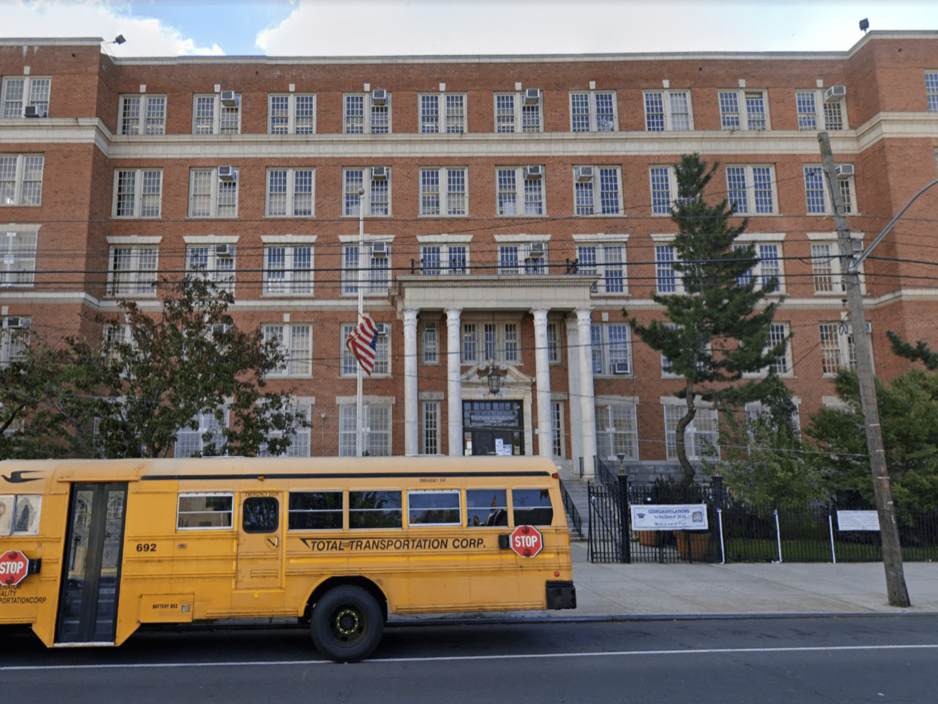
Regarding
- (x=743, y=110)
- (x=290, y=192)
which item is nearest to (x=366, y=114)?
(x=290, y=192)

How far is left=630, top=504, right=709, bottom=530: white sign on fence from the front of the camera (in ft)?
63.1

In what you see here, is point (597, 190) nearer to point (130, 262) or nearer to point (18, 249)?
point (130, 262)

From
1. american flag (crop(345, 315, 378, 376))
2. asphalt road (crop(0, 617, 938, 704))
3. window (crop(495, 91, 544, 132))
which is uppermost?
window (crop(495, 91, 544, 132))

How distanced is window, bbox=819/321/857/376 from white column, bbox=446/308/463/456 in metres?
16.6

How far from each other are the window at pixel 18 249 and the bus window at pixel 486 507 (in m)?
26.7

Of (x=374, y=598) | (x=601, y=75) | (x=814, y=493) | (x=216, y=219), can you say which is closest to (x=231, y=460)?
(x=374, y=598)

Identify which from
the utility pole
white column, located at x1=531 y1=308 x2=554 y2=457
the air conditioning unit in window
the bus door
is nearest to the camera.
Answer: the bus door

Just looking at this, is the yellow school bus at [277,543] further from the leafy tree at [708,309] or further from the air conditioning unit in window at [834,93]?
the air conditioning unit in window at [834,93]

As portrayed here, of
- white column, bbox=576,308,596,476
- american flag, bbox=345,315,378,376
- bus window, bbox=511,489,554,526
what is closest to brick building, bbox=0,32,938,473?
white column, bbox=576,308,596,476

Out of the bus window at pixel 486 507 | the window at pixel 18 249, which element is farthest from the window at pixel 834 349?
the window at pixel 18 249

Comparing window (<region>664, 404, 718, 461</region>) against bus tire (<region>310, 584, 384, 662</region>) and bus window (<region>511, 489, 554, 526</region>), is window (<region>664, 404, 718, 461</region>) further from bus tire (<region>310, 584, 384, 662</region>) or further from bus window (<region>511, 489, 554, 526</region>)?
bus tire (<region>310, 584, 384, 662</region>)

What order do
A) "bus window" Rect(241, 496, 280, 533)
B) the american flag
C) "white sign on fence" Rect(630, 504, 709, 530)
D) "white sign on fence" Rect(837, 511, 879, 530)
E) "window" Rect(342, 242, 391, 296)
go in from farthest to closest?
"window" Rect(342, 242, 391, 296)
the american flag
"white sign on fence" Rect(837, 511, 879, 530)
"white sign on fence" Rect(630, 504, 709, 530)
"bus window" Rect(241, 496, 280, 533)

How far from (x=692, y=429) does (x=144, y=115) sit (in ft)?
93.8

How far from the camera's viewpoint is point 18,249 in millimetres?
30375
